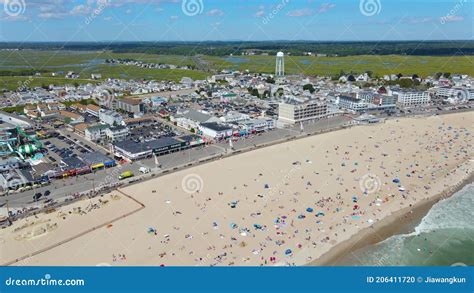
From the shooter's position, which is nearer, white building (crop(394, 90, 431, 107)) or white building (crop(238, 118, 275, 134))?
white building (crop(238, 118, 275, 134))

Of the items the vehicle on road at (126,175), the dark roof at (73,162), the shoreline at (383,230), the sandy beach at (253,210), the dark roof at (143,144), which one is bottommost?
the shoreline at (383,230)

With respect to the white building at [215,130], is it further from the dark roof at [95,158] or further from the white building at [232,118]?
the dark roof at [95,158]

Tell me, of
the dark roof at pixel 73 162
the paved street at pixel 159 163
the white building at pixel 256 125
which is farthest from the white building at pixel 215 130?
the dark roof at pixel 73 162

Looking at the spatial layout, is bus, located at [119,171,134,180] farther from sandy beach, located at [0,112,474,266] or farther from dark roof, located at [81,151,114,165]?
dark roof, located at [81,151,114,165]

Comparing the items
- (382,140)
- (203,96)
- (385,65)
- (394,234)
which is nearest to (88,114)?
(203,96)

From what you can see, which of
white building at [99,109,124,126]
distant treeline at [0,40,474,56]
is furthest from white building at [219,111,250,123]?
distant treeline at [0,40,474,56]

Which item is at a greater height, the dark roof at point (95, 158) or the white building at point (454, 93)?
the white building at point (454, 93)
